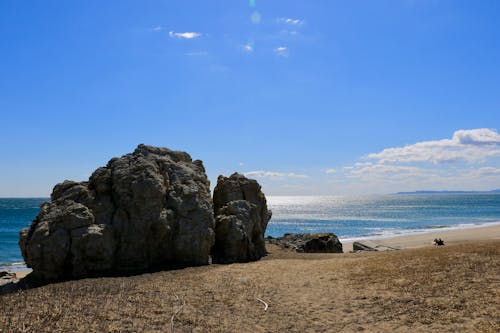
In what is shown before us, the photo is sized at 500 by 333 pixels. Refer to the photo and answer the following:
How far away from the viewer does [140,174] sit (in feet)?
62.0

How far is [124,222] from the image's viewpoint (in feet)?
58.6

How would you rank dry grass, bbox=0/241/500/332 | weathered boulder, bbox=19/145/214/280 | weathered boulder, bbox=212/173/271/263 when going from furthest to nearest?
weathered boulder, bbox=212/173/271/263 → weathered boulder, bbox=19/145/214/280 → dry grass, bbox=0/241/500/332

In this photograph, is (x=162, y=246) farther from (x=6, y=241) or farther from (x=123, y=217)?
(x=6, y=241)

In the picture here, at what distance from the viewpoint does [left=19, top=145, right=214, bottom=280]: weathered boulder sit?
16047mm

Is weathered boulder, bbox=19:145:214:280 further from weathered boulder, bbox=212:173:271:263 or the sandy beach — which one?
the sandy beach

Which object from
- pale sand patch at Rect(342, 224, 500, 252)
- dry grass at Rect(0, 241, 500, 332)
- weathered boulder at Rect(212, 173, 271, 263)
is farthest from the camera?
pale sand patch at Rect(342, 224, 500, 252)

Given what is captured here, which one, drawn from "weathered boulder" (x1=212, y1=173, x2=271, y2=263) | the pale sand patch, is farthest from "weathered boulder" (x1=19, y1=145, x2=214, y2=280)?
the pale sand patch

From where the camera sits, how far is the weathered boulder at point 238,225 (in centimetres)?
2025

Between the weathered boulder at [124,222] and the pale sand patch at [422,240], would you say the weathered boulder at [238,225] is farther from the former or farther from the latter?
the pale sand patch at [422,240]

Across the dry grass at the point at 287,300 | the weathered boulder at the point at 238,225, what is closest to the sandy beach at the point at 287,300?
the dry grass at the point at 287,300

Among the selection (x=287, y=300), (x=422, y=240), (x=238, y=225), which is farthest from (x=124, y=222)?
(x=422, y=240)

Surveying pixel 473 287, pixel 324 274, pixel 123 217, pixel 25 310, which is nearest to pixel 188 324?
pixel 25 310

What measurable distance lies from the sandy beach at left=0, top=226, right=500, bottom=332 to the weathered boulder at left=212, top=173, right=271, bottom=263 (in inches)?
158

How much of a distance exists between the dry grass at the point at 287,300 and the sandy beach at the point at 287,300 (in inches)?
1.1
